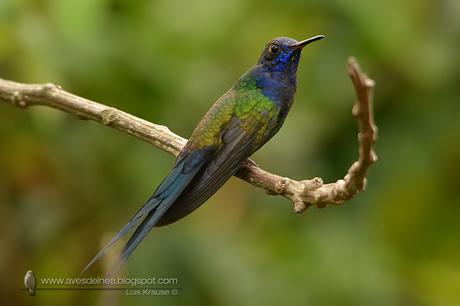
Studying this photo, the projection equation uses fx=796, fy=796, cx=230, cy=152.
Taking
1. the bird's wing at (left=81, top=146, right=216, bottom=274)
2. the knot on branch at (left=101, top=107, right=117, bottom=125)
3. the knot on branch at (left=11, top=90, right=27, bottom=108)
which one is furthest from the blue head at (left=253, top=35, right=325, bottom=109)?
the knot on branch at (left=11, top=90, right=27, bottom=108)

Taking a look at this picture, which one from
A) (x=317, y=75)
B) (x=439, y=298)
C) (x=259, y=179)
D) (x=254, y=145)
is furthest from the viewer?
(x=317, y=75)

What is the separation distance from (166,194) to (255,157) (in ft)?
4.75

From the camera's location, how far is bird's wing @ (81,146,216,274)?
3.15 m

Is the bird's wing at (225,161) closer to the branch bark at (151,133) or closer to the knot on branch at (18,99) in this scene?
the branch bark at (151,133)

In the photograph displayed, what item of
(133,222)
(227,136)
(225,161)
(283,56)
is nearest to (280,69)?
(283,56)

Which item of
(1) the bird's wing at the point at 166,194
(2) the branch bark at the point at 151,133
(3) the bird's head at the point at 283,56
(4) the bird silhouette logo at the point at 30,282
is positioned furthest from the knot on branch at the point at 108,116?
(3) the bird's head at the point at 283,56

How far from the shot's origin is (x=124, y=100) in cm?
444

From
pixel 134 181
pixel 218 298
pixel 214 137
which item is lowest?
pixel 218 298

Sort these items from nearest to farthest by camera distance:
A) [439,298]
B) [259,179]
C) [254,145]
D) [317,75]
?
1. [259,179]
2. [254,145]
3. [439,298]
4. [317,75]

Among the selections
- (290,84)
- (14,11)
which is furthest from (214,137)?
(14,11)

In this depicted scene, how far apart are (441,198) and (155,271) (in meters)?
1.85

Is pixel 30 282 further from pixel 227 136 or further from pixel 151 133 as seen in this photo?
pixel 227 136

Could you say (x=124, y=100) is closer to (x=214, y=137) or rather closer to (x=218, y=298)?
(x=214, y=137)

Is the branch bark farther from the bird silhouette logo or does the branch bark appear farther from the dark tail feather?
the bird silhouette logo
